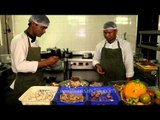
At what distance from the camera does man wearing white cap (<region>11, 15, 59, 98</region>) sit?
2.12 metres

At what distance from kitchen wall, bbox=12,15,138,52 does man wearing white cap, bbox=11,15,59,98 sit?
2.15 meters

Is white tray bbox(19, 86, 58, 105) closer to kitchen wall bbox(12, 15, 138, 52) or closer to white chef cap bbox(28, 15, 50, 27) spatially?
white chef cap bbox(28, 15, 50, 27)

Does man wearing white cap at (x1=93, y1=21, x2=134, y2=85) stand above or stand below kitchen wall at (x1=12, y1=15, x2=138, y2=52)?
Result: below

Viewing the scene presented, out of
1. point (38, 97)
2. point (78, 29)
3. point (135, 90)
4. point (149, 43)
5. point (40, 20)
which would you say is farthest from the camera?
point (78, 29)

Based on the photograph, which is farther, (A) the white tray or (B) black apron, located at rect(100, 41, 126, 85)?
(B) black apron, located at rect(100, 41, 126, 85)

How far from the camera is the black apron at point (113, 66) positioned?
323cm

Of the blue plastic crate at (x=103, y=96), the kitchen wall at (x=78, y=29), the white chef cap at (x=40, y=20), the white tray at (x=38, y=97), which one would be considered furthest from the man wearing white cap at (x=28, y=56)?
the kitchen wall at (x=78, y=29)

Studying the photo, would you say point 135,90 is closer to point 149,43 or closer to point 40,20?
point 40,20

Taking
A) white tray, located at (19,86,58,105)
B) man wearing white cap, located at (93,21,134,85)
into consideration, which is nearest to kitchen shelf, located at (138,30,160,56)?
man wearing white cap, located at (93,21,134,85)

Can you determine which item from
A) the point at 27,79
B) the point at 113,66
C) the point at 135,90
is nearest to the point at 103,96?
the point at 135,90

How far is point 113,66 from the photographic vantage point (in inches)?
128

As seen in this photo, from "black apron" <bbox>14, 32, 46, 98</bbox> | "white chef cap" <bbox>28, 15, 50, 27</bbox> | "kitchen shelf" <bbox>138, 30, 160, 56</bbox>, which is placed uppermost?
"white chef cap" <bbox>28, 15, 50, 27</bbox>

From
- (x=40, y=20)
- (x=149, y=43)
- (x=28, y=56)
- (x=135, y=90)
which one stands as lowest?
(x=135, y=90)

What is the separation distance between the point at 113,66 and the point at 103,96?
1798mm
